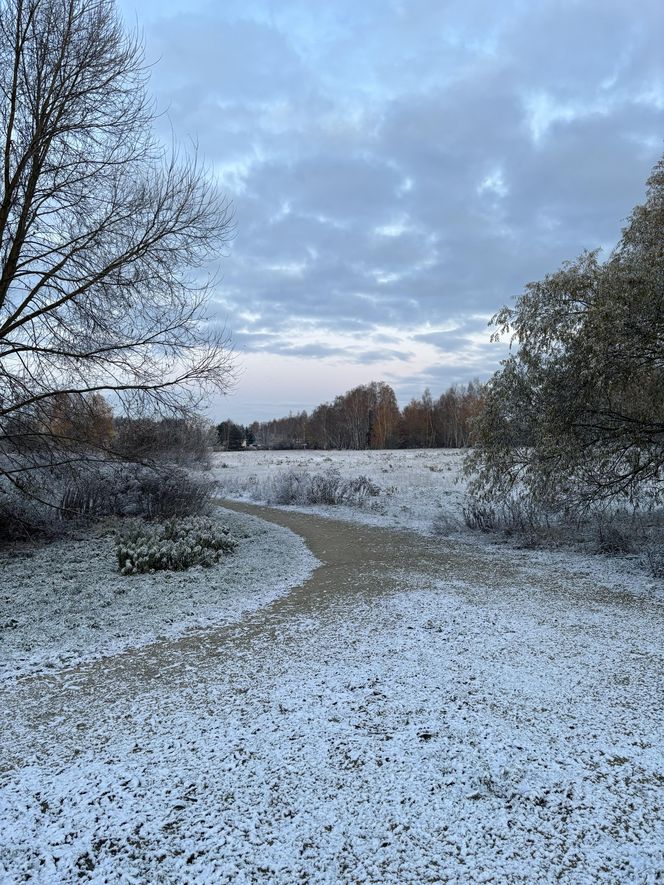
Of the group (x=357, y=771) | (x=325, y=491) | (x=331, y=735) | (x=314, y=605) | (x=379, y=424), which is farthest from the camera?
(x=379, y=424)

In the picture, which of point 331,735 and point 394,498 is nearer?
point 331,735

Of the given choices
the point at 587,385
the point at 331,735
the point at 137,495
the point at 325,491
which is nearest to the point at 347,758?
the point at 331,735

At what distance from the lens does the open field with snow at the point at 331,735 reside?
7.41ft

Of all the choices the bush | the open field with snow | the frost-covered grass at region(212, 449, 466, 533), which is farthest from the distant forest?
the open field with snow

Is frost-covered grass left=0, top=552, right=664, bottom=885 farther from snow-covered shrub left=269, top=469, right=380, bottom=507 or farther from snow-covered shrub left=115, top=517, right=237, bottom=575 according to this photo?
snow-covered shrub left=269, top=469, right=380, bottom=507

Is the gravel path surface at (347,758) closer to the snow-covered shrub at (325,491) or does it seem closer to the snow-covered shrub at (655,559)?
the snow-covered shrub at (655,559)

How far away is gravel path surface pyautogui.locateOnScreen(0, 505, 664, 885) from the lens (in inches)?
88.0

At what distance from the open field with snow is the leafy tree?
2.60 meters

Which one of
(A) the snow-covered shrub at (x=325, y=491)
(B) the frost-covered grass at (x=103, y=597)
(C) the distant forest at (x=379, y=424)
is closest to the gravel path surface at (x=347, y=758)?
(B) the frost-covered grass at (x=103, y=597)

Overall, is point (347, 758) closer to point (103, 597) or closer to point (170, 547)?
point (103, 597)

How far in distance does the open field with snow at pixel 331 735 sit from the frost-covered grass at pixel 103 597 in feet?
0.14

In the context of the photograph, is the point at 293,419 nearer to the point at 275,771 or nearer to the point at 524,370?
the point at 524,370

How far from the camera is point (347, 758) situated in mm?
2914

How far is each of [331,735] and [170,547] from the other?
532 cm
